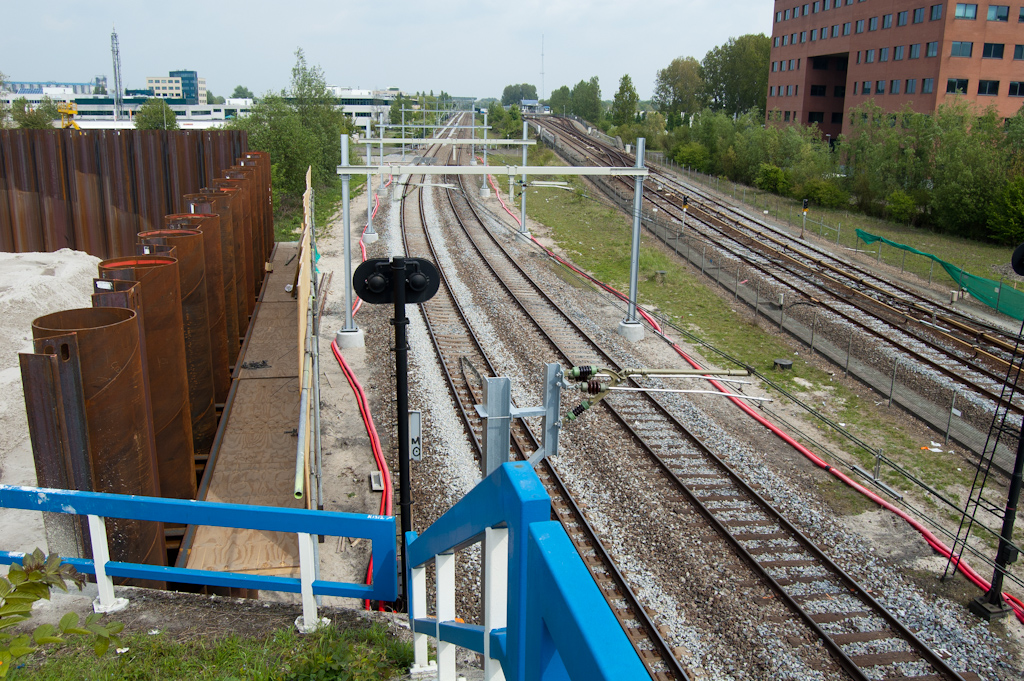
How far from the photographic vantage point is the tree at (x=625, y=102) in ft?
304

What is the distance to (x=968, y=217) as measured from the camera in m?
35.8

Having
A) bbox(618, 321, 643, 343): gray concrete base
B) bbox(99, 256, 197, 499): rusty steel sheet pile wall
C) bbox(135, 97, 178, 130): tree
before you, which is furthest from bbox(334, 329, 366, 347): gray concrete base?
bbox(135, 97, 178, 130): tree

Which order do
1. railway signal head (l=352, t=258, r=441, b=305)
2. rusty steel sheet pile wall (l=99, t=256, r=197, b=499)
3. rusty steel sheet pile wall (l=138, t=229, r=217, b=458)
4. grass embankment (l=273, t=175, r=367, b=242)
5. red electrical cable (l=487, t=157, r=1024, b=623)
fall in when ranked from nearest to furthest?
railway signal head (l=352, t=258, r=441, b=305) → rusty steel sheet pile wall (l=99, t=256, r=197, b=499) → rusty steel sheet pile wall (l=138, t=229, r=217, b=458) → red electrical cable (l=487, t=157, r=1024, b=623) → grass embankment (l=273, t=175, r=367, b=242)

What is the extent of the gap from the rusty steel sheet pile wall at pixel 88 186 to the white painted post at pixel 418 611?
2236 cm

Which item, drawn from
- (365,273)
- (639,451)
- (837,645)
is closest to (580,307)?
(639,451)

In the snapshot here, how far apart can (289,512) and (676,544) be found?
7.42 meters

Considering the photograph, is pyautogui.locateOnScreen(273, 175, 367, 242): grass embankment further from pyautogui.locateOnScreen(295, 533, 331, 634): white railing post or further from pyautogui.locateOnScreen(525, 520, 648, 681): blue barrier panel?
pyautogui.locateOnScreen(525, 520, 648, 681): blue barrier panel

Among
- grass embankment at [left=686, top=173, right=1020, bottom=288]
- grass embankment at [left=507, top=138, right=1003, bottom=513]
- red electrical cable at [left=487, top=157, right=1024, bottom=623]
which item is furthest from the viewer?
grass embankment at [left=686, top=173, right=1020, bottom=288]

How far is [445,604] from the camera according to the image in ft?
11.6

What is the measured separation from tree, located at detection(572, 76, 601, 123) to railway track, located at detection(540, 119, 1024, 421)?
9168 cm

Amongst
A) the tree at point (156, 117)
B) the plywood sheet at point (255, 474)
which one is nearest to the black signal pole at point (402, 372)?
the plywood sheet at point (255, 474)

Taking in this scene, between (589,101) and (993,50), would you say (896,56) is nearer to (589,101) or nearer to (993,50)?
(993,50)

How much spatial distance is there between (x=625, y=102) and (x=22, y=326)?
86.0 meters

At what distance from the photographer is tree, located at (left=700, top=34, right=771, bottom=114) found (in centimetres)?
9988
